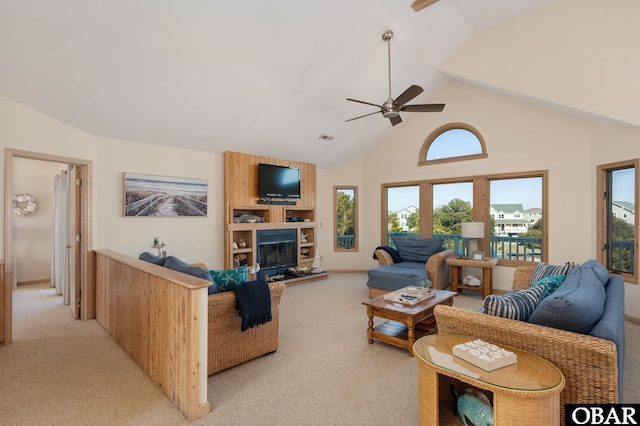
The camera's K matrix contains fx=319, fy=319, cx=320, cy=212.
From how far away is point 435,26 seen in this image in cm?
437

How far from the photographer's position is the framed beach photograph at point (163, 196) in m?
4.54

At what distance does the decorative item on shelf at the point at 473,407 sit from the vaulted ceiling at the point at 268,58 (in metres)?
3.65

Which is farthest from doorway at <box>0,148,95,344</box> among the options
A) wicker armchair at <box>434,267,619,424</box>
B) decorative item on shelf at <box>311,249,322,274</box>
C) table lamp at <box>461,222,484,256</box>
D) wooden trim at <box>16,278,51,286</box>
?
table lamp at <box>461,222,484,256</box>

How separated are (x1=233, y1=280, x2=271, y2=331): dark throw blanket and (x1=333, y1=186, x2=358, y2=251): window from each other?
4.78 m

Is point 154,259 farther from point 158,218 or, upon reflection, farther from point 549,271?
point 549,271

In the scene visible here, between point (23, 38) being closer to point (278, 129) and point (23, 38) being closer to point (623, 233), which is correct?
point (278, 129)

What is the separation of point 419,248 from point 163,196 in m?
4.38

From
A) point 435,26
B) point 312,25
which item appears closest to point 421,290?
point 312,25

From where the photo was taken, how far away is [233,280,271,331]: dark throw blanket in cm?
265

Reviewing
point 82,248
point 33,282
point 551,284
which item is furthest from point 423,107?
point 33,282

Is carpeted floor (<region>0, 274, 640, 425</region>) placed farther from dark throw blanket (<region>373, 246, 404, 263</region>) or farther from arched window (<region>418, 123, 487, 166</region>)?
arched window (<region>418, 123, 487, 166</region>)

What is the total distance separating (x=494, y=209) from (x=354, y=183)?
2.98 meters

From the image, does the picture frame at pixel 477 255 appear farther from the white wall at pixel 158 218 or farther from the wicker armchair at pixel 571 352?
the white wall at pixel 158 218

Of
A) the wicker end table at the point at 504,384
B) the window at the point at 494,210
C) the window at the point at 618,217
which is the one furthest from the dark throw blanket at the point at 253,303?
the window at the point at 618,217
